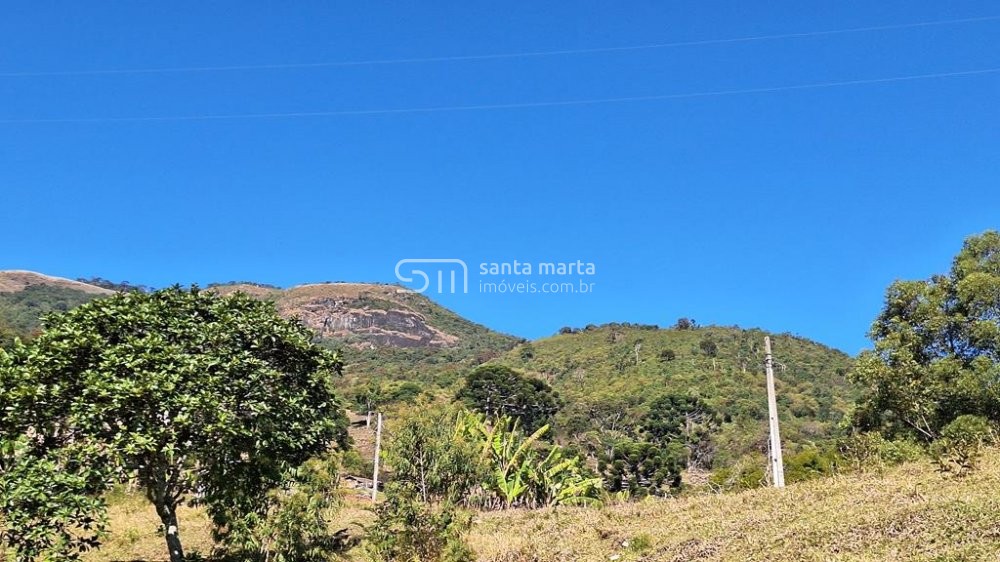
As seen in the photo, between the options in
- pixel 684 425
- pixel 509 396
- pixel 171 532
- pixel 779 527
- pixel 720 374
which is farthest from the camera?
pixel 720 374

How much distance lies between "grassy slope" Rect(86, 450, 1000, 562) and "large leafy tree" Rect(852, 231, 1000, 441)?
6607 millimetres

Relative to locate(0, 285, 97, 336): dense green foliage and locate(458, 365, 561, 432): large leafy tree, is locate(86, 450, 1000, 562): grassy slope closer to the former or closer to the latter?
locate(458, 365, 561, 432): large leafy tree

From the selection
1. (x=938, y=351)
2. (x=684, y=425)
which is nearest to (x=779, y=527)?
(x=938, y=351)

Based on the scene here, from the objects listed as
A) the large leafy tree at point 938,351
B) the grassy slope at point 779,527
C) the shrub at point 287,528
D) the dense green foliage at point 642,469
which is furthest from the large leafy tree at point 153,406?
the dense green foliage at point 642,469

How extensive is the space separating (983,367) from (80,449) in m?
21.0

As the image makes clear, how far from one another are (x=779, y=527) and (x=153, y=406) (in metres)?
8.91

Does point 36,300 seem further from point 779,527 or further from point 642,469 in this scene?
point 779,527

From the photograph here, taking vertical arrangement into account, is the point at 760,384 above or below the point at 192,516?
above

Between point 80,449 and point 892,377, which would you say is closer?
point 80,449

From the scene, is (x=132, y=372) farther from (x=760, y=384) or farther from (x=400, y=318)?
(x=400, y=318)

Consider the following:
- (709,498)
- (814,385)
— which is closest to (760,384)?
(814,385)

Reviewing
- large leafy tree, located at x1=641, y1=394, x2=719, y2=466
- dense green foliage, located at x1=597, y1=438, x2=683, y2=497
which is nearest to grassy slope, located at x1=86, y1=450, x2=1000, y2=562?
dense green foliage, located at x1=597, y1=438, x2=683, y2=497

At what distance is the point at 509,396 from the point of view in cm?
5866

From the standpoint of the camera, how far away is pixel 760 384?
7450 centimetres
